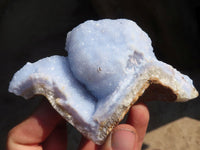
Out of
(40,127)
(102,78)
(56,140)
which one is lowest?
(56,140)

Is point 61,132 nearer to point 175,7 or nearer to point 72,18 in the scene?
point 175,7

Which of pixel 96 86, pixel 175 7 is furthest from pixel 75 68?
pixel 175 7

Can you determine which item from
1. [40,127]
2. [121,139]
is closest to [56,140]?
[40,127]

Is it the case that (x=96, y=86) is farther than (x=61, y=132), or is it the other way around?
(x=61, y=132)

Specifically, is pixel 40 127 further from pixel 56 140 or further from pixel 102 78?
pixel 102 78

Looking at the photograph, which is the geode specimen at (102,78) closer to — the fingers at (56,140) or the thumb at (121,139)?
the thumb at (121,139)

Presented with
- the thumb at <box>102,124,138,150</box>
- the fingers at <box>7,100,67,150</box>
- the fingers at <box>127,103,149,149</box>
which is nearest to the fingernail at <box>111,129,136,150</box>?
the thumb at <box>102,124,138,150</box>
